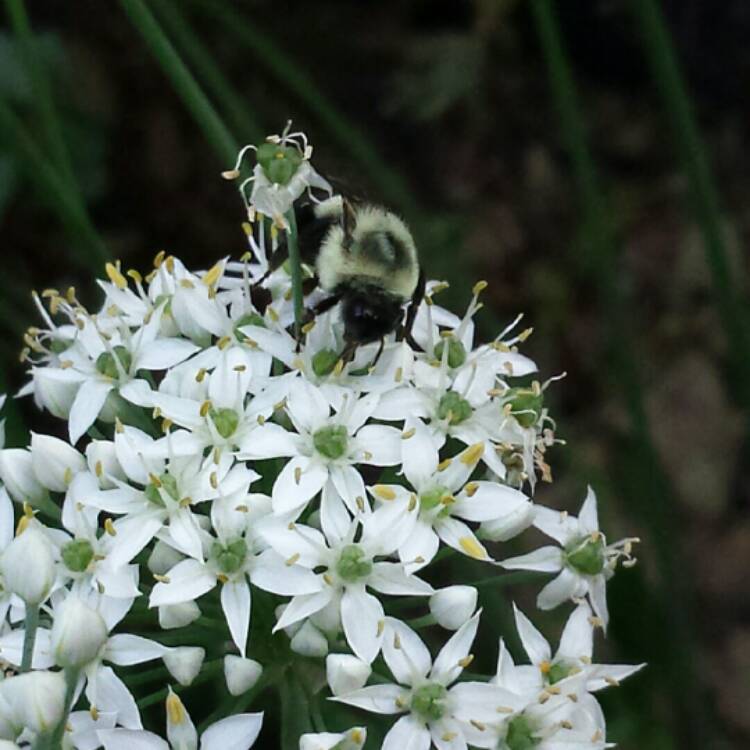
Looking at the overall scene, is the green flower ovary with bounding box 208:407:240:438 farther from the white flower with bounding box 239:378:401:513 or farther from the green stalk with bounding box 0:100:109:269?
the green stalk with bounding box 0:100:109:269

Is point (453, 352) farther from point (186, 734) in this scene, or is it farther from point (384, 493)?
point (186, 734)

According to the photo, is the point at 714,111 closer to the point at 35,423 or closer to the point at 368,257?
the point at 35,423

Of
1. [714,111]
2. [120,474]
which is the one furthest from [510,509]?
[714,111]

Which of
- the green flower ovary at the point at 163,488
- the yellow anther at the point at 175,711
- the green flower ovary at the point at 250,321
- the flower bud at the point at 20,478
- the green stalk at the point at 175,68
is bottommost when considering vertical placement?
the yellow anther at the point at 175,711

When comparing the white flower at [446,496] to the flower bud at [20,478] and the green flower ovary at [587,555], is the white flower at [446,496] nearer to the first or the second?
the green flower ovary at [587,555]

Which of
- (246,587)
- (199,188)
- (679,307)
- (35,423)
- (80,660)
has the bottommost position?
(80,660)

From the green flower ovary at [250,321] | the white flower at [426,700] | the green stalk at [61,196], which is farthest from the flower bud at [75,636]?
the green stalk at [61,196]
